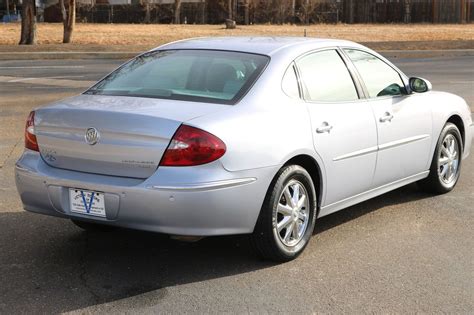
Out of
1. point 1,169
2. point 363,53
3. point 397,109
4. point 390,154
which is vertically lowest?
point 1,169

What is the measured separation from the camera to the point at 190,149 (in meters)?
4.07

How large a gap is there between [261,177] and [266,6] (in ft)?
193

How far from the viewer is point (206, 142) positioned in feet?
13.4

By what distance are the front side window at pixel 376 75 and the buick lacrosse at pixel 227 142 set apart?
13 millimetres

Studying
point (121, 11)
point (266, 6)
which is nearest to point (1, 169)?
point (266, 6)

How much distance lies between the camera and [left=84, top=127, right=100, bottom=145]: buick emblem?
14.0ft

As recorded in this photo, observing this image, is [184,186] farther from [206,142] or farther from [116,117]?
[116,117]

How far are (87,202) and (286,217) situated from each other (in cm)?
134

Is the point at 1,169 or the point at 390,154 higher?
the point at 390,154

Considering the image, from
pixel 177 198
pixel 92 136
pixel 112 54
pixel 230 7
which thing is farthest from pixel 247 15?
pixel 177 198

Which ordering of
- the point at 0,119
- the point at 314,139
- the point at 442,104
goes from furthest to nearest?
the point at 0,119, the point at 442,104, the point at 314,139

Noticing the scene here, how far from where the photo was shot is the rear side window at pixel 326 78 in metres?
5.01

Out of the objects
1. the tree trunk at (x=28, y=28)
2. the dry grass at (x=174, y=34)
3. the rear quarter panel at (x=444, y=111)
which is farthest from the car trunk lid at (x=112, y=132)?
the tree trunk at (x=28, y=28)

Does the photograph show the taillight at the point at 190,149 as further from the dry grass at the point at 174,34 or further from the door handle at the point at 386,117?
the dry grass at the point at 174,34
